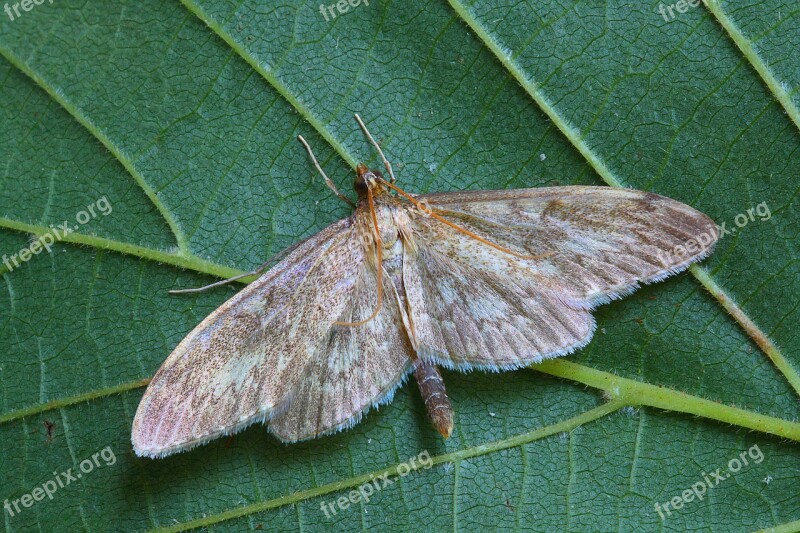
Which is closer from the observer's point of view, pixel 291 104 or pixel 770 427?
pixel 770 427

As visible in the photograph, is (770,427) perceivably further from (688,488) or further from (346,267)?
(346,267)

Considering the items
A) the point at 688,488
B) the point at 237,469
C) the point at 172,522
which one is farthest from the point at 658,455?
the point at 172,522

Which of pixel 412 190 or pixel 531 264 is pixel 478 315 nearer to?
pixel 531 264

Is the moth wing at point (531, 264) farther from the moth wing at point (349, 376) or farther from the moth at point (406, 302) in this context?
the moth wing at point (349, 376)

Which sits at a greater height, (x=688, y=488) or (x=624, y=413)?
(x=624, y=413)

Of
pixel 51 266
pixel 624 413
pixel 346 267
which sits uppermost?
pixel 51 266

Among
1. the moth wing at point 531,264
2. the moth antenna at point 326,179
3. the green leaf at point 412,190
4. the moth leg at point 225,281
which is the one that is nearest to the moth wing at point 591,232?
the moth wing at point 531,264

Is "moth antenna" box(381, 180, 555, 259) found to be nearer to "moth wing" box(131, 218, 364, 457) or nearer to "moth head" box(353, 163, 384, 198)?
"moth head" box(353, 163, 384, 198)

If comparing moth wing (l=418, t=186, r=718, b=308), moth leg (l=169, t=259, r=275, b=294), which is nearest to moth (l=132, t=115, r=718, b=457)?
moth wing (l=418, t=186, r=718, b=308)
